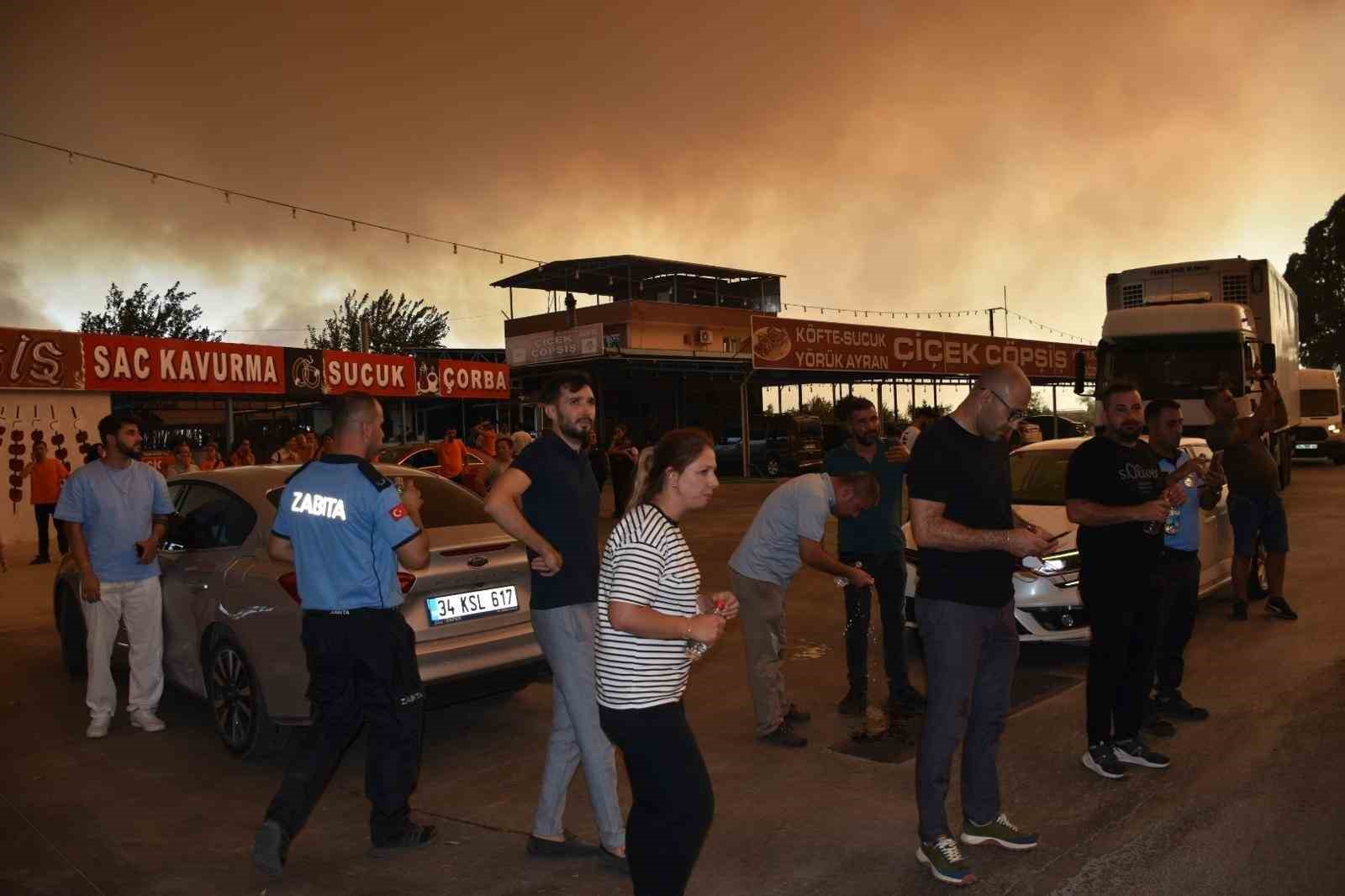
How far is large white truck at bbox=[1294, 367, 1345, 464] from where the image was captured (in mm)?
27219

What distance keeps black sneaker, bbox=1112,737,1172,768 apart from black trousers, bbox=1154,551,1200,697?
793mm

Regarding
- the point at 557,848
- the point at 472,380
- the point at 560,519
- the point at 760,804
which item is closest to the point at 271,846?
the point at 557,848

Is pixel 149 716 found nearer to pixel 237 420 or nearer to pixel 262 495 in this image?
pixel 262 495

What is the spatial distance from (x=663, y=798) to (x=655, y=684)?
1.03ft

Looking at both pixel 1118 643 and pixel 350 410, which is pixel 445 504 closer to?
pixel 350 410

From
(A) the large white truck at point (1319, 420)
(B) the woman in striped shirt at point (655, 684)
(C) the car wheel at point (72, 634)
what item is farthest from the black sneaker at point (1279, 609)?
Answer: (A) the large white truck at point (1319, 420)

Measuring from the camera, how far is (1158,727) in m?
5.39

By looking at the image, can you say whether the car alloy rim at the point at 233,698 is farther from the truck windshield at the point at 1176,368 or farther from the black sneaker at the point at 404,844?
the truck windshield at the point at 1176,368

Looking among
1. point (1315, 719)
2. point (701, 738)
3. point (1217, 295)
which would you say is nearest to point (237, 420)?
point (1217, 295)

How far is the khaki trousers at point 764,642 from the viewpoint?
5516 millimetres

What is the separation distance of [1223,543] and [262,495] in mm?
7589

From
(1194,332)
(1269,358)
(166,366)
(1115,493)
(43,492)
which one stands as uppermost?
(166,366)

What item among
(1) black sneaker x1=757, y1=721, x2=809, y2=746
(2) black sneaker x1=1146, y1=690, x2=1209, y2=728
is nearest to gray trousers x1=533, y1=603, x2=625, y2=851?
(1) black sneaker x1=757, y1=721, x2=809, y2=746

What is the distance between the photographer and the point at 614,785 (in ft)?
13.3
